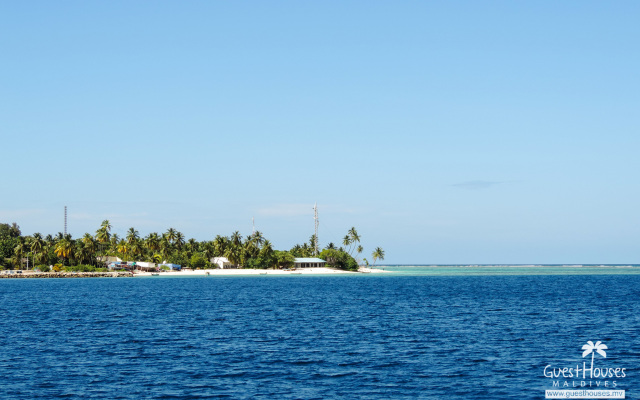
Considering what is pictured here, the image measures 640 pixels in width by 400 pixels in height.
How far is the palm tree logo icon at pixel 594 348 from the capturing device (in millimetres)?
42812

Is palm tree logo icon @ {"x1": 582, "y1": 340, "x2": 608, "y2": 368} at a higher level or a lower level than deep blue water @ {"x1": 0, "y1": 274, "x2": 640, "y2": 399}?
lower

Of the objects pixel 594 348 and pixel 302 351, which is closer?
pixel 302 351

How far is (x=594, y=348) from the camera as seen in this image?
148 ft

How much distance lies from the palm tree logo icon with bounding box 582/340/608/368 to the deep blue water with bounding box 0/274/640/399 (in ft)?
1.88

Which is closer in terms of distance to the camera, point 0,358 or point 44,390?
point 44,390

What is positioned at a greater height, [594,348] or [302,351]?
[302,351]

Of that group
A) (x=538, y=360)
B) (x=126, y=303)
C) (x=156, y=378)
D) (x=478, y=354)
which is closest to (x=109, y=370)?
(x=156, y=378)

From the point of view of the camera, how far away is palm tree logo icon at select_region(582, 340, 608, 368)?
140 feet

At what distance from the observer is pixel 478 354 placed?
4241 centimetres

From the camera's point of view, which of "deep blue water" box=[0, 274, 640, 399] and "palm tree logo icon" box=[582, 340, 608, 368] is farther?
"palm tree logo icon" box=[582, 340, 608, 368]

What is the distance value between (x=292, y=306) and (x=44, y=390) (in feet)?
178

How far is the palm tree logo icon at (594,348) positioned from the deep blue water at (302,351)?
57 cm

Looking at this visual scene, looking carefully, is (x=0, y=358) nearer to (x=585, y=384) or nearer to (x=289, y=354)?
(x=289, y=354)

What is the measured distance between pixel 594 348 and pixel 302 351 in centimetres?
2148
